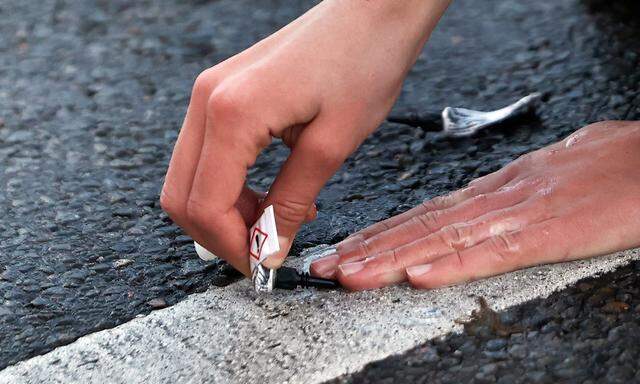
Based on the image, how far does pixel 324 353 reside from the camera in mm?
2109

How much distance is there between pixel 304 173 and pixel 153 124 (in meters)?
1.39

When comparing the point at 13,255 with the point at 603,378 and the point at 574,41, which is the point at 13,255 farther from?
the point at 574,41

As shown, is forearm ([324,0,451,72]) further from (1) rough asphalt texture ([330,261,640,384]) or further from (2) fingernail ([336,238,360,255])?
(1) rough asphalt texture ([330,261,640,384])

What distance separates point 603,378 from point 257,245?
0.75 metres

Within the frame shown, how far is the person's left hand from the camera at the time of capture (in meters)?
2.30

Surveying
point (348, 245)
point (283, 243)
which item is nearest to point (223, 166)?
point (283, 243)

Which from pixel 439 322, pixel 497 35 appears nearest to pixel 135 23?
pixel 497 35

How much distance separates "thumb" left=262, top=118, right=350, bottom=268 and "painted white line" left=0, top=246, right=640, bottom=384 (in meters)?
0.22

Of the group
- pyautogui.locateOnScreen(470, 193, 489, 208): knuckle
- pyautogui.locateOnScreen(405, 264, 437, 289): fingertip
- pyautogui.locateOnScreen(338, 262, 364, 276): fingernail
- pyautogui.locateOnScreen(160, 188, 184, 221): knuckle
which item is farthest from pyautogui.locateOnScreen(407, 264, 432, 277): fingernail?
pyautogui.locateOnScreen(160, 188, 184, 221): knuckle

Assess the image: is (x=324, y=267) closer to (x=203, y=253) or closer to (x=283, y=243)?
(x=283, y=243)

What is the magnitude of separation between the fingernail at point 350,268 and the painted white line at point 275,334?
0.17 ft

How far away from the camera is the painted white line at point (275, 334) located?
2092 mm

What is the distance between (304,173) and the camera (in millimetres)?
2102

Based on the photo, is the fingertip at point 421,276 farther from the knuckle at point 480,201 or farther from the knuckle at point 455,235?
the knuckle at point 480,201
